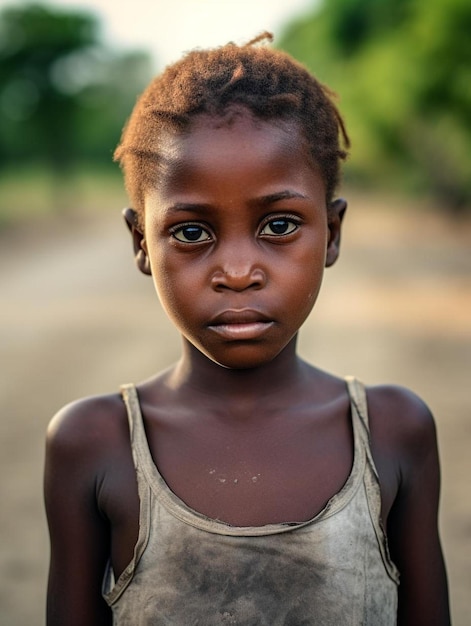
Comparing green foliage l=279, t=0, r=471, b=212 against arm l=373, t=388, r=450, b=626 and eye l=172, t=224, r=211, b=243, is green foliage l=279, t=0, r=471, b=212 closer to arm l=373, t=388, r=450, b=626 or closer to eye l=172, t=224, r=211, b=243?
arm l=373, t=388, r=450, b=626

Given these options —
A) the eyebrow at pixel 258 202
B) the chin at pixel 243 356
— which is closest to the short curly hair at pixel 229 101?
the eyebrow at pixel 258 202

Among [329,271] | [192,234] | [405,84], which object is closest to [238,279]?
[192,234]

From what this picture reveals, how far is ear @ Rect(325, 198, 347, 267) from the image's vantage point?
6.40 feet

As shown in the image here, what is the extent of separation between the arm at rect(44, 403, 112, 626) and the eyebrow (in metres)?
0.52

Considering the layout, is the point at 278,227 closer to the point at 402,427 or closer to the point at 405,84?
the point at 402,427

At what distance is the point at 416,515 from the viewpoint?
1.94 metres

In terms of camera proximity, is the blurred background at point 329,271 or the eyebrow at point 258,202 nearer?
the eyebrow at point 258,202

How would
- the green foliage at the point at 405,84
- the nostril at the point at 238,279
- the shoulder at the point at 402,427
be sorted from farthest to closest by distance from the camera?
the green foliage at the point at 405,84 < the shoulder at the point at 402,427 < the nostril at the point at 238,279

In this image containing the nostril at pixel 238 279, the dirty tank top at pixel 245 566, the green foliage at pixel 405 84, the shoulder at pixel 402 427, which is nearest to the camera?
the nostril at pixel 238 279

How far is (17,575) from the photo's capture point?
3543 millimetres

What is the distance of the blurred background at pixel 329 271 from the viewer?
4852 millimetres

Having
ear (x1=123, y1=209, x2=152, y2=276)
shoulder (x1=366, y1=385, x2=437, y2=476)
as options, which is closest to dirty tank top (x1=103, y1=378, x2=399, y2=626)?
shoulder (x1=366, y1=385, x2=437, y2=476)

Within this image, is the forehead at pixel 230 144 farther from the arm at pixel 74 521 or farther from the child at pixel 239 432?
the arm at pixel 74 521

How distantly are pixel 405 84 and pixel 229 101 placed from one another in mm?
15839
